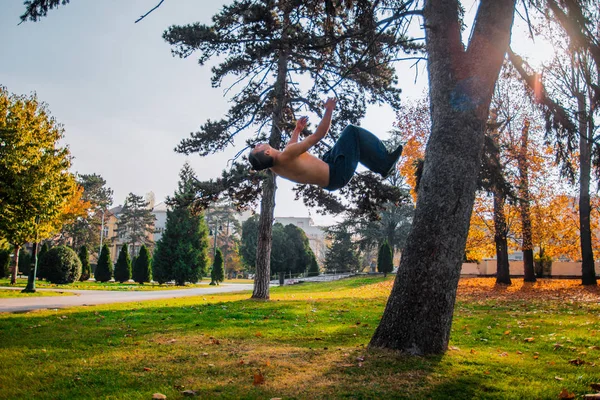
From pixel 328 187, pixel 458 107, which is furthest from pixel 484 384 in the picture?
pixel 458 107

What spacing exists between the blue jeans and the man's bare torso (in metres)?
0.11

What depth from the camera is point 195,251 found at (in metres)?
35.7

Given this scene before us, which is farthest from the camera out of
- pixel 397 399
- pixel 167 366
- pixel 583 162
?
pixel 583 162

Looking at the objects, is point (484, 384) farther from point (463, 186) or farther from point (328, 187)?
point (328, 187)

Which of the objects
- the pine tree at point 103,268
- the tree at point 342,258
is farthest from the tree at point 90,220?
the tree at point 342,258

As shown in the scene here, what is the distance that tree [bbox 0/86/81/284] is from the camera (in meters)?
15.6

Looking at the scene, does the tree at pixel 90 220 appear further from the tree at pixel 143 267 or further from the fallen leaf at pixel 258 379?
the fallen leaf at pixel 258 379

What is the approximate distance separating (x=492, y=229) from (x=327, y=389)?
2160cm

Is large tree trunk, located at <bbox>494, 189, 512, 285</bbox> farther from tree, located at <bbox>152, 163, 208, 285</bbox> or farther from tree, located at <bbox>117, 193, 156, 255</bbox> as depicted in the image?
tree, located at <bbox>117, 193, 156, 255</bbox>

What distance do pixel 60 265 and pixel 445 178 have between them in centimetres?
2849

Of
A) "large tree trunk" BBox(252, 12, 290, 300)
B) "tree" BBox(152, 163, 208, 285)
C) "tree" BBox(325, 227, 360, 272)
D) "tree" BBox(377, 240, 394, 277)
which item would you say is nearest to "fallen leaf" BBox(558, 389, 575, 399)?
"large tree trunk" BBox(252, 12, 290, 300)

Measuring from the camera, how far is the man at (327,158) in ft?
16.4

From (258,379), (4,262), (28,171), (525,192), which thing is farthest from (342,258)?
(258,379)

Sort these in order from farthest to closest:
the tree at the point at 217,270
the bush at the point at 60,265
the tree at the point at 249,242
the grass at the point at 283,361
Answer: the tree at the point at 249,242, the tree at the point at 217,270, the bush at the point at 60,265, the grass at the point at 283,361
